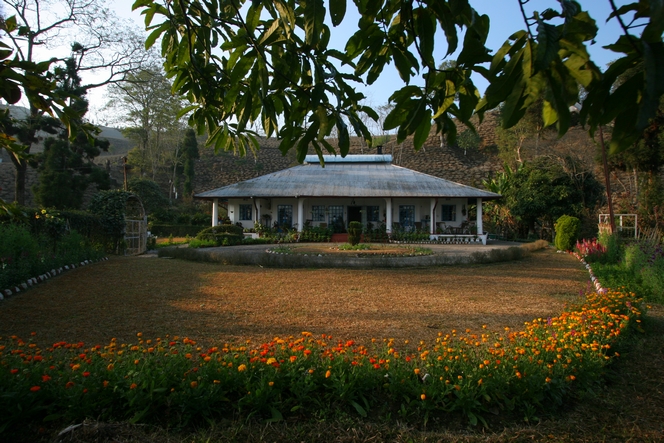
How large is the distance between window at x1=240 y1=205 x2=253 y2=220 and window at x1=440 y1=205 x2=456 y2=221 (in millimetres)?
11341

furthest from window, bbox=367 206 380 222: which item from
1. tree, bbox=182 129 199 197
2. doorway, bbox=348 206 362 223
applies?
tree, bbox=182 129 199 197

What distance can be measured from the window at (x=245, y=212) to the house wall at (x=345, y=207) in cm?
18

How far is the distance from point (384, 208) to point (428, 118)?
2356 centimetres

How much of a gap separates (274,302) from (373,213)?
1869cm

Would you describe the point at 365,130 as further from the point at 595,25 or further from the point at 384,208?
the point at 384,208

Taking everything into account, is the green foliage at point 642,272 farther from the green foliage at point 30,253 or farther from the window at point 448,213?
the window at point 448,213

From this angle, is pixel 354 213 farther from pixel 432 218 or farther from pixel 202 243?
pixel 202 243

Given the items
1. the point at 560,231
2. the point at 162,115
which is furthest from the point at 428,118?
the point at 162,115

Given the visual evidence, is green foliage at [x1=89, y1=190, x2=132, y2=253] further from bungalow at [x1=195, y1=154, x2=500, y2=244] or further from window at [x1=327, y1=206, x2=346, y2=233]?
window at [x1=327, y1=206, x2=346, y2=233]

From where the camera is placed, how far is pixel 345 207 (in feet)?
81.6

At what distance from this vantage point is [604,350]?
3910 millimetres

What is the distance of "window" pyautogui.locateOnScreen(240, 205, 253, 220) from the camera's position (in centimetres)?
2472

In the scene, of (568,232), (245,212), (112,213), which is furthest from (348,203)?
(112,213)

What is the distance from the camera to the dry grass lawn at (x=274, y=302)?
196 inches
